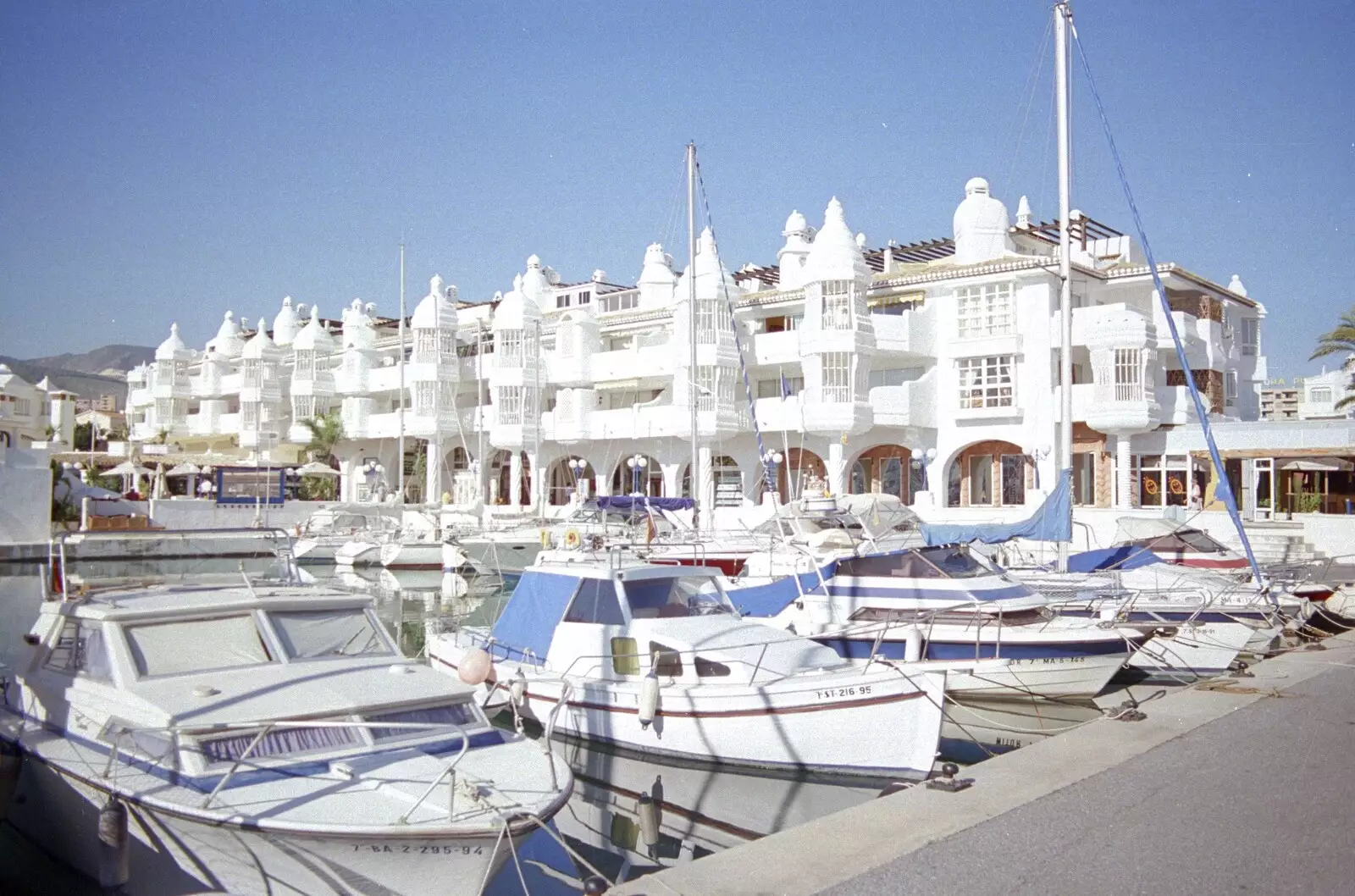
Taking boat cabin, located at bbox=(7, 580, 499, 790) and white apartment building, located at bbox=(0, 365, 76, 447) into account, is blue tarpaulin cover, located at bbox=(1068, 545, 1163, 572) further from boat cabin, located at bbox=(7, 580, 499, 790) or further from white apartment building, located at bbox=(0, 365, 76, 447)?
white apartment building, located at bbox=(0, 365, 76, 447)

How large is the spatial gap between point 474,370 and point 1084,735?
1964 inches

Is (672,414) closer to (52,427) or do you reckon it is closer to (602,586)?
(602,586)

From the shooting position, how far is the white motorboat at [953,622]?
1738cm

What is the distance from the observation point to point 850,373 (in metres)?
41.2

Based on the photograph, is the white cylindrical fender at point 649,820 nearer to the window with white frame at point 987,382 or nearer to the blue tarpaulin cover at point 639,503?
the blue tarpaulin cover at point 639,503

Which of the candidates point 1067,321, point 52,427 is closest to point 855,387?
point 1067,321

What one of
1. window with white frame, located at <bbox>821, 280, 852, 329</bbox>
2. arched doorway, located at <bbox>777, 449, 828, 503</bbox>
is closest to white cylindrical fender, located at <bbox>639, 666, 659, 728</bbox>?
Result: window with white frame, located at <bbox>821, 280, 852, 329</bbox>

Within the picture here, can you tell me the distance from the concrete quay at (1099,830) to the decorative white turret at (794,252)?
37.4m

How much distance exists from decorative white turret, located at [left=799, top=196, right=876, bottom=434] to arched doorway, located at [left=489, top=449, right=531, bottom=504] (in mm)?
20885

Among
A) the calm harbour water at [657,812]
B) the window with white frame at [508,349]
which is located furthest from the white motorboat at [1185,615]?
the window with white frame at [508,349]

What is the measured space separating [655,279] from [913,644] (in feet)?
138

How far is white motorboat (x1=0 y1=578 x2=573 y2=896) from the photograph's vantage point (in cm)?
812

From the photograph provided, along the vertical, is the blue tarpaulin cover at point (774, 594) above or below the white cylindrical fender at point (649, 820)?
above

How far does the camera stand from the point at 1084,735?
38.8 feet
